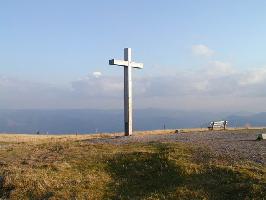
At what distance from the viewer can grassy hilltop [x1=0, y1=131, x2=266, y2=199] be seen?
14.8 metres

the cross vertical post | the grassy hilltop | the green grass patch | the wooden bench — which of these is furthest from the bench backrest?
the green grass patch

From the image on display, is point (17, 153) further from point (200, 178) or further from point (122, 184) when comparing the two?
point (200, 178)

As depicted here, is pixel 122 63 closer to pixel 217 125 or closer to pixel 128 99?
pixel 128 99

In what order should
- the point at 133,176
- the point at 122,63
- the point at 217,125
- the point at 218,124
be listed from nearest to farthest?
the point at 133,176 < the point at 122,63 < the point at 217,125 < the point at 218,124

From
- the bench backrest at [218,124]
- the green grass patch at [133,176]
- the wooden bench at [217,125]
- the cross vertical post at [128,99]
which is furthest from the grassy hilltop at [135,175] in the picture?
the bench backrest at [218,124]

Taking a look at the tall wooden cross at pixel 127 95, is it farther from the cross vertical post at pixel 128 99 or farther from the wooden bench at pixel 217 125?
the wooden bench at pixel 217 125

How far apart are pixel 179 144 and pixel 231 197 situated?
26.9 ft

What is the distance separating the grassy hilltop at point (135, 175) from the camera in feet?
48.7

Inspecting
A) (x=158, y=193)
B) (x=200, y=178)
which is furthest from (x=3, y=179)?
(x=200, y=178)

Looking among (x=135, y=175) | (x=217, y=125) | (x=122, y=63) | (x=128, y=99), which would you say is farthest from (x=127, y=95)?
(x=135, y=175)

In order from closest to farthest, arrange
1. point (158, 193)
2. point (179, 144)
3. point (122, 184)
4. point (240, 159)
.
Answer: point (158, 193)
point (122, 184)
point (240, 159)
point (179, 144)

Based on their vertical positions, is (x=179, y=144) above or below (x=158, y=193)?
above

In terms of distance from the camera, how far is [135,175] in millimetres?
17406

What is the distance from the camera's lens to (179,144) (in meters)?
22.1
